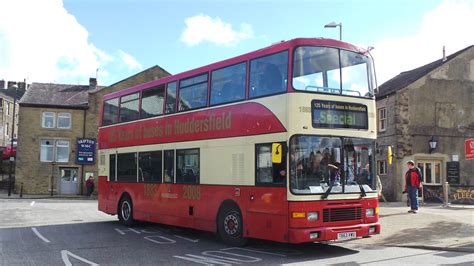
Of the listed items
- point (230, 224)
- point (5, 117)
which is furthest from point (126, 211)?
point (5, 117)

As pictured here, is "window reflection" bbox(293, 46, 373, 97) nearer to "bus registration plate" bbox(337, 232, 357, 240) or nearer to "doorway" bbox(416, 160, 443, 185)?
"bus registration plate" bbox(337, 232, 357, 240)

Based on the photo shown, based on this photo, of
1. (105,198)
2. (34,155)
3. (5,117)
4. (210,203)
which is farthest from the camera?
(5,117)

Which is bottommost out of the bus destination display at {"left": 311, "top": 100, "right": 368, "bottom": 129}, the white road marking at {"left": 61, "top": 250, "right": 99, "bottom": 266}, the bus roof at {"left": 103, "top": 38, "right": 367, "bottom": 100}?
the white road marking at {"left": 61, "top": 250, "right": 99, "bottom": 266}

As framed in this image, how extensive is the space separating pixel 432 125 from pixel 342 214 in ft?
64.5

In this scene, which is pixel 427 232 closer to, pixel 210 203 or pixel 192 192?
pixel 210 203

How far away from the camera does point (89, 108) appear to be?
4116 centimetres

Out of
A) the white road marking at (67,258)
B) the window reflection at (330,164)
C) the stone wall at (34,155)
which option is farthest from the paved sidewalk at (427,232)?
the stone wall at (34,155)

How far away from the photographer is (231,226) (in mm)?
10953

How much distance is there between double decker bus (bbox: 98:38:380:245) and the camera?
955 centimetres

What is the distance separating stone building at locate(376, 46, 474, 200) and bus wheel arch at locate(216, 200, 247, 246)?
1763cm

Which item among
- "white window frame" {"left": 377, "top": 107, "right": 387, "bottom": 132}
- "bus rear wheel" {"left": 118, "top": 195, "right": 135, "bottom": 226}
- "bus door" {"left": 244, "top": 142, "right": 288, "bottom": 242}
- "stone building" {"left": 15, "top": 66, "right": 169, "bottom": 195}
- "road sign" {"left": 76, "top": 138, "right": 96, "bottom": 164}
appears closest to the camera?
"bus door" {"left": 244, "top": 142, "right": 288, "bottom": 242}

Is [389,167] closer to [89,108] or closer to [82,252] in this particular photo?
[82,252]

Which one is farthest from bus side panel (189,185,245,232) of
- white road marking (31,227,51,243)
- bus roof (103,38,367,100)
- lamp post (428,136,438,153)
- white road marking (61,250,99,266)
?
lamp post (428,136,438,153)

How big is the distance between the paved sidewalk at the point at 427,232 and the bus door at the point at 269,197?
2916mm
